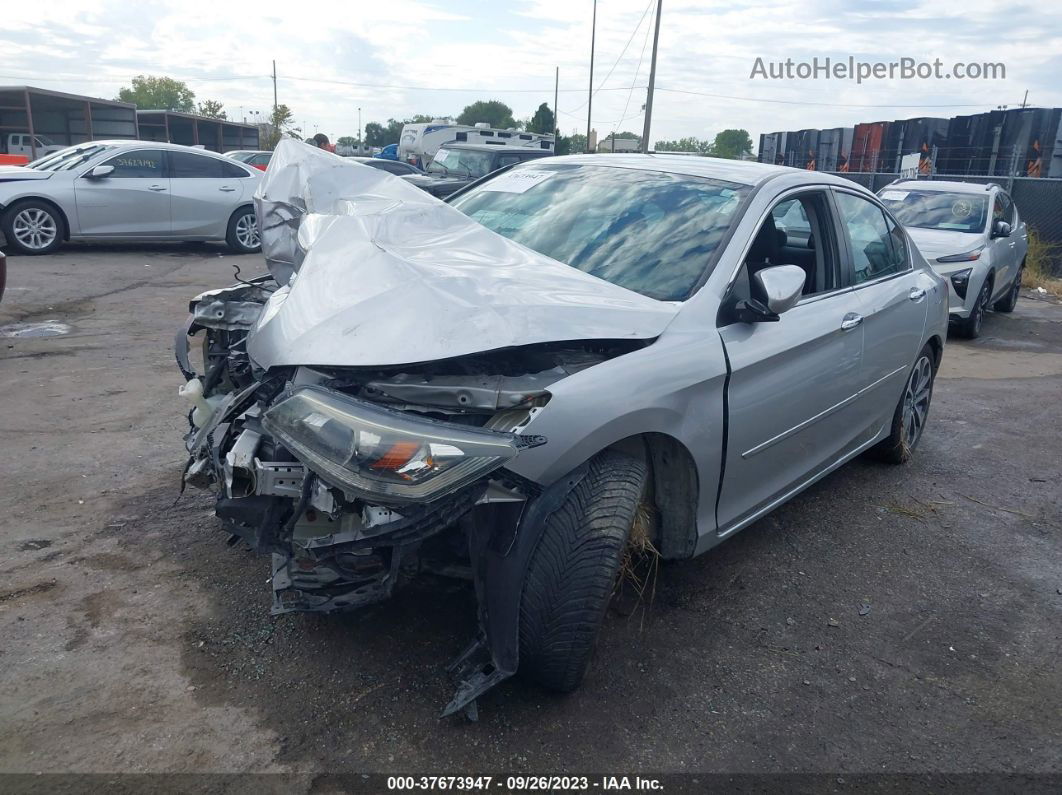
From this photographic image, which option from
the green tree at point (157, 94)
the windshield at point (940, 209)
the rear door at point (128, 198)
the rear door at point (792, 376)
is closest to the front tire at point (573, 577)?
the rear door at point (792, 376)

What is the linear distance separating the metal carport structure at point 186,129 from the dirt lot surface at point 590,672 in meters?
34.1

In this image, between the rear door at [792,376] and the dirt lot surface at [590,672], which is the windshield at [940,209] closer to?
the dirt lot surface at [590,672]

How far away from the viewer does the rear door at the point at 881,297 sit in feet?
14.2

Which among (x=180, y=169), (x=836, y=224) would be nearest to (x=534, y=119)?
(x=180, y=169)

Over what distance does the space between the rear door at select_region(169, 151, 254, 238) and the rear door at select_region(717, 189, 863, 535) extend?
418 inches

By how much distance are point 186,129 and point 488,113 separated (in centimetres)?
5272

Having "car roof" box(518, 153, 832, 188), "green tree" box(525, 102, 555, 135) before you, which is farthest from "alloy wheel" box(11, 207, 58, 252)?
"green tree" box(525, 102, 555, 135)

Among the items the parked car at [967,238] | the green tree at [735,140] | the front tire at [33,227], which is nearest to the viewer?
the parked car at [967,238]

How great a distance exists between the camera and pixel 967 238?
10.1m

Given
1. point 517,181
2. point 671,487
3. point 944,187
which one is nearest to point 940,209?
point 944,187

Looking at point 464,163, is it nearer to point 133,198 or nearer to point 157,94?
point 133,198

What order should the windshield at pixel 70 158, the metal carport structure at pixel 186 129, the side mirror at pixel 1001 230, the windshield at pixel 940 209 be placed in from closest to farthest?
the side mirror at pixel 1001 230, the windshield at pixel 940 209, the windshield at pixel 70 158, the metal carport structure at pixel 186 129

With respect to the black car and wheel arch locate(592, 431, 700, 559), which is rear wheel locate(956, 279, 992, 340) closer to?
wheel arch locate(592, 431, 700, 559)

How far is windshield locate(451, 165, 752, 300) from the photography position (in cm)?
345
